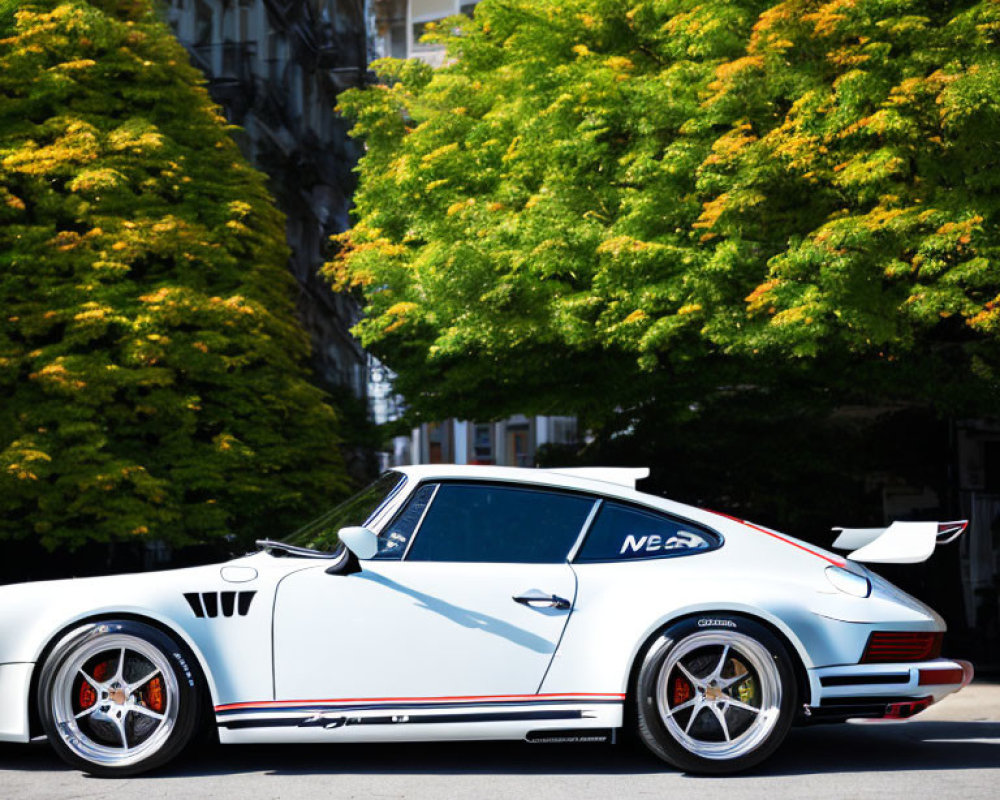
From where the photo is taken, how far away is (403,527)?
5977mm

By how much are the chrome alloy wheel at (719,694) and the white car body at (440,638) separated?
14cm

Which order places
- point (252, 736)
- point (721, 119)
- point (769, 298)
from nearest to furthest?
point (252, 736)
point (769, 298)
point (721, 119)

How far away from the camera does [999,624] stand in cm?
1655

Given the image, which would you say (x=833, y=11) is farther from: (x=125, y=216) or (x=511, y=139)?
(x=125, y=216)

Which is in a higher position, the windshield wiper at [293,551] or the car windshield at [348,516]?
the car windshield at [348,516]

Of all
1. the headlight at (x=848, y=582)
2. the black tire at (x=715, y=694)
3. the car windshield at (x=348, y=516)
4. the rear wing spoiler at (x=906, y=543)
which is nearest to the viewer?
the black tire at (x=715, y=694)

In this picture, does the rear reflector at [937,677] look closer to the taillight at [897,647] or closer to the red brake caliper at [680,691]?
the taillight at [897,647]

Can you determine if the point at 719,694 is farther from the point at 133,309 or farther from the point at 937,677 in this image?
the point at 133,309

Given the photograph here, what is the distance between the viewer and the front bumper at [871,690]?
19.0ft

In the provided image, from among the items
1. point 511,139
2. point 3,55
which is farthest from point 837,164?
point 3,55

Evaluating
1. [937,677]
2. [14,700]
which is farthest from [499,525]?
[14,700]

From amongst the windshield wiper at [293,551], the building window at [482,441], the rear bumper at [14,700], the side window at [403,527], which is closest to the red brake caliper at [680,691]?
the side window at [403,527]

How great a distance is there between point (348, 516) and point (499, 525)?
0.77m

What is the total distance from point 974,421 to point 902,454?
3.85ft
